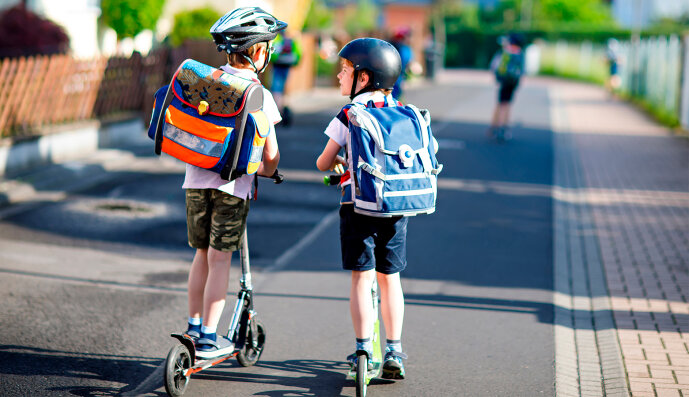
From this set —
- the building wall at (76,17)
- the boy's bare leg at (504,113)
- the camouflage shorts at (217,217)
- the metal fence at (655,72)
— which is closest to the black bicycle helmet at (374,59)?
the camouflage shorts at (217,217)

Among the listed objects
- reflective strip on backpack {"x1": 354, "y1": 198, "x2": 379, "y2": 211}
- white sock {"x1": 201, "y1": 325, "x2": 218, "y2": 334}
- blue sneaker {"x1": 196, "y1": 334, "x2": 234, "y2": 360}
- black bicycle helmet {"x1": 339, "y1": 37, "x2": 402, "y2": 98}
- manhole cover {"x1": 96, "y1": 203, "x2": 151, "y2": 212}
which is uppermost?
black bicycle helmet {"x1": 339, "y1": 37, "x2": 402, "y2": 98}

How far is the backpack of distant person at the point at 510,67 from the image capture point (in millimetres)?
15164

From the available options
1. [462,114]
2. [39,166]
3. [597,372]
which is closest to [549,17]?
[462,114]

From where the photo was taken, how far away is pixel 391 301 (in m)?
4.49

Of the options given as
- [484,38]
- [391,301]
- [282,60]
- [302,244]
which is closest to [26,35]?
[282,60]

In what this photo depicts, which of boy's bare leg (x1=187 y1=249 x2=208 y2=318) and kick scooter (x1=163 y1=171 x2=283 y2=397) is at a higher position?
boy's bare leg (x1=187 y1=249 x2=208 y2=318)

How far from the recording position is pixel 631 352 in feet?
17.2

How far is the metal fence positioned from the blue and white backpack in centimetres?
1554

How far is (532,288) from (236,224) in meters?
3.10

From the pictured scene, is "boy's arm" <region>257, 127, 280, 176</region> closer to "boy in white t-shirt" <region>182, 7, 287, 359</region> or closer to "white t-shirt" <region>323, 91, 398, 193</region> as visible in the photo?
"boy in white t-shirt" <region>182, 7, 287, 359</region>

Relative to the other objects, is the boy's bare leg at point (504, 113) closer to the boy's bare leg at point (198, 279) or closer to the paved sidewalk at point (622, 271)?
the paved sidewalk at point (622, 271)

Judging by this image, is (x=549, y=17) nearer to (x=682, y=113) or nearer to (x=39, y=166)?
(x=682, y=113)

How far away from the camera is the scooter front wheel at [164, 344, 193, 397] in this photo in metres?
4.06

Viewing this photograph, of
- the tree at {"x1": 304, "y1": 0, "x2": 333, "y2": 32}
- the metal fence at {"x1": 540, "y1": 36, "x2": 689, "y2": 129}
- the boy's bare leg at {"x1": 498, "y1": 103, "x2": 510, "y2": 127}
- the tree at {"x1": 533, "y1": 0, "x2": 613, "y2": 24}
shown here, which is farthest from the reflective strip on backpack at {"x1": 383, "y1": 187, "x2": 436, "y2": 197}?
the tree at {"x1": 533, "y1": 0, "x2": 613, "y2": 24}
